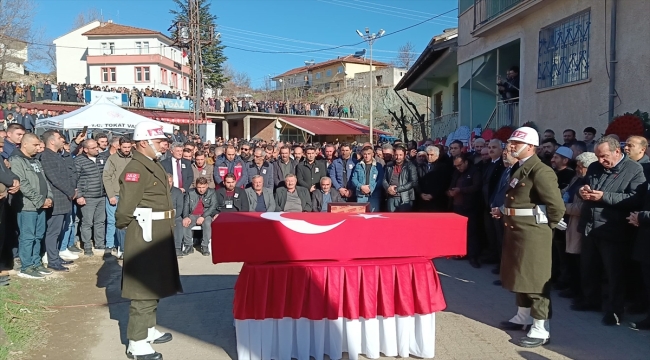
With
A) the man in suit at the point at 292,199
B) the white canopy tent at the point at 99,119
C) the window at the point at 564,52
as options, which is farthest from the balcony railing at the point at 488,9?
the white canopy tent at the point at 99,119

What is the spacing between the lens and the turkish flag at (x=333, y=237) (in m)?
4.39

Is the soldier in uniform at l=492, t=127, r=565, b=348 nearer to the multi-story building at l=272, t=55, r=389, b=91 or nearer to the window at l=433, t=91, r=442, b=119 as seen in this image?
the window at l=433, t=91, r=442, b=119

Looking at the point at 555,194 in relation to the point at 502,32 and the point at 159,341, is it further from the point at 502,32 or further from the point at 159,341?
the point at 502,32

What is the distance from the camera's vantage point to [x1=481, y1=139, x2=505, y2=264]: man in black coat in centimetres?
782

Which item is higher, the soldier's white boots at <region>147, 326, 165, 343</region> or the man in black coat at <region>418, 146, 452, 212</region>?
the man in black coat at <region>418, 146, 452, 212</region>

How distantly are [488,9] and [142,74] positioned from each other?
51522 mm

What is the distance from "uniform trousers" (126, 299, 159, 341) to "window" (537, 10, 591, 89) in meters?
9.03

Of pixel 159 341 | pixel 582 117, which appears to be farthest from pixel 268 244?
pixel 582 117

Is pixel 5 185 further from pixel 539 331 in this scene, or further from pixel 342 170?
pixel 539 331

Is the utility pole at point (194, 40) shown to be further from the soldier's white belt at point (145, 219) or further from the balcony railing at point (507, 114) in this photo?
the soldier's white belt at point (145, 219)

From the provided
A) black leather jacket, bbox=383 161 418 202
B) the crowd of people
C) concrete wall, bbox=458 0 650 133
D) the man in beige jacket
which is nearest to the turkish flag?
the crowd of people

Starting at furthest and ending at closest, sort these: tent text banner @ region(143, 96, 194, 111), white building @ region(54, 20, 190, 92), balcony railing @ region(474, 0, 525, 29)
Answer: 1. white building @ region(54, 20, 190, 92)
2. tent text banner @ region(143, 96, 194, 111)
3. balcony railing @ region(474, 0, 525, 29)

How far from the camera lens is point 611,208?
17.6ft

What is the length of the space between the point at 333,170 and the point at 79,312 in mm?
5138
